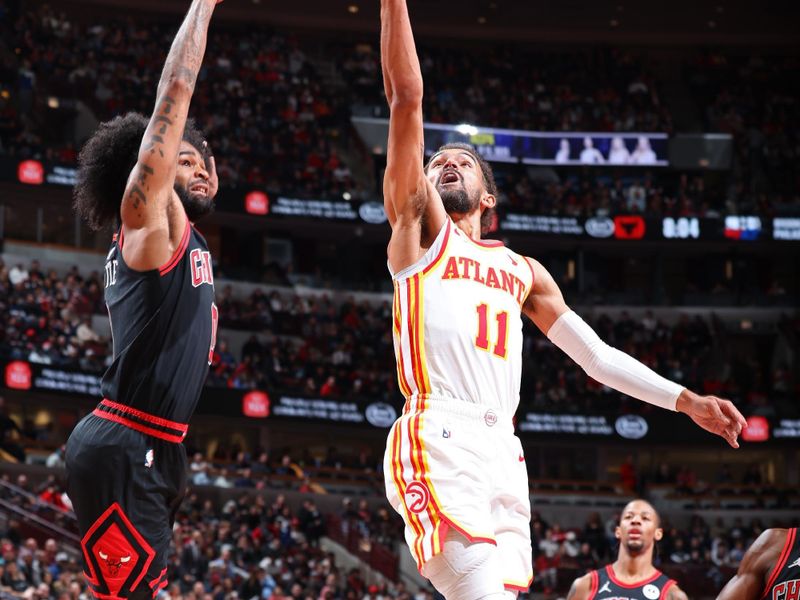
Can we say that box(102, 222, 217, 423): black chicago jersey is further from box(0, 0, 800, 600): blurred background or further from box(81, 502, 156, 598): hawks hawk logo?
box(0, 0, 800, 600): blurred background

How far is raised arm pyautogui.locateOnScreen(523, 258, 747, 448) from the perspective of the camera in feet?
17.6

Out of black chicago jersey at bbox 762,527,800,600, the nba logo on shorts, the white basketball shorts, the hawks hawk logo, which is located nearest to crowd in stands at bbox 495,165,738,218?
black chicago jersey at bbox 762,527,800,600

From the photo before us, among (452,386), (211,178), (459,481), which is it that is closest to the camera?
(459,481)

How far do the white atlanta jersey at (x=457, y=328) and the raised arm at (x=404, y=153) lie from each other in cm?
8

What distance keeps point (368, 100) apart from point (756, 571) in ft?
104

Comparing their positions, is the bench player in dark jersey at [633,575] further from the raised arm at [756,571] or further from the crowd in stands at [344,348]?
the crowd in stands at [344,348]

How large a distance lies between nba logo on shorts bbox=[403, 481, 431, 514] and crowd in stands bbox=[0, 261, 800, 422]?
71.9 feet

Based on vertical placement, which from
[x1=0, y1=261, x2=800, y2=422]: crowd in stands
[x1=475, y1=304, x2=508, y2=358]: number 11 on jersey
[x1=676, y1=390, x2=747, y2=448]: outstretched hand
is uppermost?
[x1=475, y1=304, x2=508, y2=358]: number 11 on jersey

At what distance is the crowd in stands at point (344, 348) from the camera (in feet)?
86.3

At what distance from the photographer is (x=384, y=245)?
35750mm

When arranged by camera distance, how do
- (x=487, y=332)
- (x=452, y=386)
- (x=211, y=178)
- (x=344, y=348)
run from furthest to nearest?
1. (x=344, y=348)
2. (x=487, y=332)
3. (x=452, y=386)
4. (x=211, y=178)

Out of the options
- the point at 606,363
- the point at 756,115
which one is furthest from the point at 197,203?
the point at 756,115

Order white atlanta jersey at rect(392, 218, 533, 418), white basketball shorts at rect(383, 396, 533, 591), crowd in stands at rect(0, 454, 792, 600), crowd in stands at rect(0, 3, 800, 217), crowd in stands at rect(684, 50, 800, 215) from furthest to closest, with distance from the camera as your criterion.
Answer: crowd in stands at rect(684, 50, 800, 215) < crowd in stands at rect(0, 3, 800, 217) < crowd in stands at rect(0, 454, 792, 600) < white atlanta jersey at rect(392, 218, 533, 418) < white basketball shorts at rect(383, 396, 533, 591)

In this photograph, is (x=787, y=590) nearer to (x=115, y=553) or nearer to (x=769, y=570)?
(x=769, y=570)
